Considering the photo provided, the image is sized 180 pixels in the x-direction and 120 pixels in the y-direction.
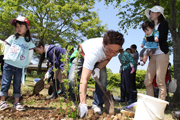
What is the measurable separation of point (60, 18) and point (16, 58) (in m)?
14.4

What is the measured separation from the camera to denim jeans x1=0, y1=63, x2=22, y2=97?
286cm

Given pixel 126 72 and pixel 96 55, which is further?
pixel 126 72

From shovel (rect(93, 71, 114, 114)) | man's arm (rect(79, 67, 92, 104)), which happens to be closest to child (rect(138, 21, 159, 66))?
shovel (rect(93, 71, 114, 114))

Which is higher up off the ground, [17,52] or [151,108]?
[17,52]

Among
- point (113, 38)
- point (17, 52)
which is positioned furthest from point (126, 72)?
point (17, 52)

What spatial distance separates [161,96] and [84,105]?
150 cm

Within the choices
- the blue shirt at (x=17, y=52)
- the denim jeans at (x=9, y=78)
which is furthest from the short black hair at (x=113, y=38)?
the denim jeans at (x=9, y=78)

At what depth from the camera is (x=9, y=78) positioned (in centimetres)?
290

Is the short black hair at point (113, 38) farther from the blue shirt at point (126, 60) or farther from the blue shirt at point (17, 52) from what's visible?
the blue shirt at point (126, 60)

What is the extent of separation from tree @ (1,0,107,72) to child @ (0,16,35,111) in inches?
508

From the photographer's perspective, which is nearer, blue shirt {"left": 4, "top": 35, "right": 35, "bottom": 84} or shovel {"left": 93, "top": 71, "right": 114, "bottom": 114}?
shovel {"left": 93, "top": 71, "right": 114, "bottom": 114}

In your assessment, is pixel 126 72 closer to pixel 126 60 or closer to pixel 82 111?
pixel 126 60

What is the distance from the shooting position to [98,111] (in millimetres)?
2545

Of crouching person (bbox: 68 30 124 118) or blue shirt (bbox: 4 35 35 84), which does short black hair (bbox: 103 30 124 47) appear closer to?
crouching person (bbox: 68 30 124 118)
